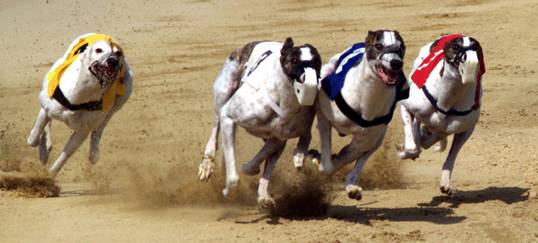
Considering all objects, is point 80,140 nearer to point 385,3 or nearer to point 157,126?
point 157,126

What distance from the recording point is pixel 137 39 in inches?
835

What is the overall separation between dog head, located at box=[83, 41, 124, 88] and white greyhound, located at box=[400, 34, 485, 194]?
8.67ft

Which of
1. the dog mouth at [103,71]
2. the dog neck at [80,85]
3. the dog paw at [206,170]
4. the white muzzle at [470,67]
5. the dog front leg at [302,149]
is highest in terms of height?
the white muzzle at [470,67]

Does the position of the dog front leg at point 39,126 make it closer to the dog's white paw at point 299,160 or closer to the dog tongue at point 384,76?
the dog's white paw at point 299,160

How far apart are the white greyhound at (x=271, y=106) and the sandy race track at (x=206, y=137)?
0.41m

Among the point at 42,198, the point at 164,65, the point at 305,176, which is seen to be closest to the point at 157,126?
the point at 164,65

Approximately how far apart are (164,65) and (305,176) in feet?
29.1

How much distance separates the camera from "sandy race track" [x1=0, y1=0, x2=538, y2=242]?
10203mm

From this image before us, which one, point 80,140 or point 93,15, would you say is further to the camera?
point 93,15

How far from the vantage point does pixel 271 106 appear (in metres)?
10.1

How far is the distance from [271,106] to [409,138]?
5.75 ft

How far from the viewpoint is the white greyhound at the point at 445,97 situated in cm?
1097

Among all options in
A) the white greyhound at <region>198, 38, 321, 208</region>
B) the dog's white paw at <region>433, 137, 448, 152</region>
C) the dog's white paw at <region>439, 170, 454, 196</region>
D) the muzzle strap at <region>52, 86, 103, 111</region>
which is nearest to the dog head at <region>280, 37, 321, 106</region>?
the white greyhound at <region>198, 38, 321, 208</region>

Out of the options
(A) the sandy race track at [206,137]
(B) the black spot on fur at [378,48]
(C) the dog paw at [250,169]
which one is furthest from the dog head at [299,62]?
(A) the sandy race track at [206,137]
